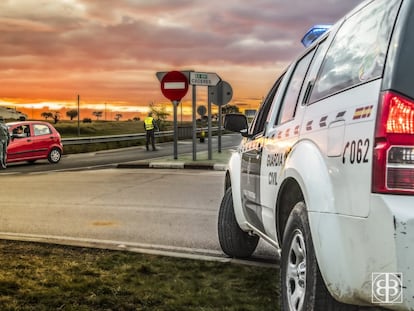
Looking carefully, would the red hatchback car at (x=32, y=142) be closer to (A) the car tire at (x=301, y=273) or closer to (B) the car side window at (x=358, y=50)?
(A) the car tire at (x=301, y=273)

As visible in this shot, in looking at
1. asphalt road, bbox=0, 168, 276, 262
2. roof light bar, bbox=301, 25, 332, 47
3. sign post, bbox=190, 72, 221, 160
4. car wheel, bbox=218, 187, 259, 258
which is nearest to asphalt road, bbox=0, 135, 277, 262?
asphalt road, bbox=0, 168, 276, 262

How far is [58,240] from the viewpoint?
6.80 metres

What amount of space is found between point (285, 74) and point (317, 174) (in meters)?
1.93

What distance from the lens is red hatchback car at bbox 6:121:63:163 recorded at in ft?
66.7

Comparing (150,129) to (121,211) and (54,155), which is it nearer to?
(54,155)

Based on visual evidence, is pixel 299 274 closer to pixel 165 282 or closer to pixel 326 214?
pixel 326 214

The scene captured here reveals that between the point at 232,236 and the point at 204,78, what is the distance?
14074 millimetres

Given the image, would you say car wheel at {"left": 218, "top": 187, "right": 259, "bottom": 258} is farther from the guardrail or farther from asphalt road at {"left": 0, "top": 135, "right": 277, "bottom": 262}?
the guardrail

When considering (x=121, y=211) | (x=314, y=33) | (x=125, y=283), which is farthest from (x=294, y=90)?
(x=121, y=211)

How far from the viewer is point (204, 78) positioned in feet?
64.0

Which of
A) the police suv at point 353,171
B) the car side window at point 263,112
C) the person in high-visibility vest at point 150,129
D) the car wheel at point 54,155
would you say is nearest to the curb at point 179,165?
the car wheel at point 54,155

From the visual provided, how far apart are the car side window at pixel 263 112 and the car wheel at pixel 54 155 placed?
1702cm

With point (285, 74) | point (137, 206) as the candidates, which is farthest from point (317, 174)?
point (137, 206)

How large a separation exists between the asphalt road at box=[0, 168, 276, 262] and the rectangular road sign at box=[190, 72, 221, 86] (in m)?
4.69
